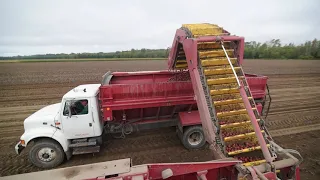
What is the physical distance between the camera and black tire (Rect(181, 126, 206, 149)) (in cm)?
607

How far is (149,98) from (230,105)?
8.18 feet

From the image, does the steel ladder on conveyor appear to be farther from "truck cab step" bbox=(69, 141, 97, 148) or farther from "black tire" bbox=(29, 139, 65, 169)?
"black tire" bbox=(29, 139, 65, 169)

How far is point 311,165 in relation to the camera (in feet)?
17.3

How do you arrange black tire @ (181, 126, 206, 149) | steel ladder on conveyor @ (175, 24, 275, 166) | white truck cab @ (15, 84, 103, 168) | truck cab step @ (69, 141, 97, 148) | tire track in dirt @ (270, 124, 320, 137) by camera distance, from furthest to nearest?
tire track in dirt @ (270, 124, 320, 137) < black tire @ (181, 126, 206, 149) < truck cab step @ (69, 141, 97, 148) < white truck cab @ (15, 84, 103, 168) < steel ladder on conveyor @ (175, 24, 275, 166)

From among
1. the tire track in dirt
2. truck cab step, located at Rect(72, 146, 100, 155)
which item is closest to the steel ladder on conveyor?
truck cab step, located at Rect(72, 146, 100, 155)

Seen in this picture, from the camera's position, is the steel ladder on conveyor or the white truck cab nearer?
the steel ladder on conveyor

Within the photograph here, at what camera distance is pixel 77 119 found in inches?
209

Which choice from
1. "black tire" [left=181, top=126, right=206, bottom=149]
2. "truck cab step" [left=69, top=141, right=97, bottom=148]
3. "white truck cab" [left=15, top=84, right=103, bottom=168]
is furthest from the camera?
"black tire" [left=181, top=126, right=206, bottom=149]

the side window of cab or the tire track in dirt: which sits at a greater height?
the side window of cab

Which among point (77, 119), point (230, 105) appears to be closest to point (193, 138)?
point (230, 105)

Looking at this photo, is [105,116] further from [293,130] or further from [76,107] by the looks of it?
[293,130]

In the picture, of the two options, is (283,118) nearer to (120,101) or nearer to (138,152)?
(138,152)

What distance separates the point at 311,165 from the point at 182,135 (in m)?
3.83

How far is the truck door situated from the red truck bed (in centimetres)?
48
